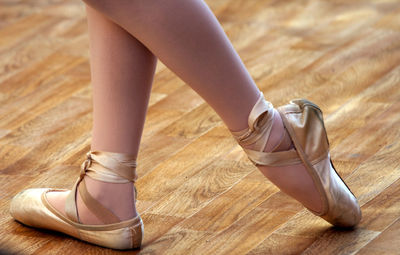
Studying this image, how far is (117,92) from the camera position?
0.95m

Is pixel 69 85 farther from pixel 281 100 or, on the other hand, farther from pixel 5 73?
pixel 281 100

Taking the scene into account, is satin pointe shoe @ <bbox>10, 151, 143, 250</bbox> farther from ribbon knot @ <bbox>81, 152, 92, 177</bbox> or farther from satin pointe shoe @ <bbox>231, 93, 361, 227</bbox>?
satin pointe shoe @ <bbox>231, 93, 361, 227</bbox>

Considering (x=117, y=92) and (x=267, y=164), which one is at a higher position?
(x=117, y=92)

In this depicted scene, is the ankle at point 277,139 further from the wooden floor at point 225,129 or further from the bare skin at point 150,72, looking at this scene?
the wooden floor at point 225,129

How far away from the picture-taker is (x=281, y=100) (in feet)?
4.91

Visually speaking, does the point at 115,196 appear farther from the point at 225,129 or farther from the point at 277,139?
the point at 225,129

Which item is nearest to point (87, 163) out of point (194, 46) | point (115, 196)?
point (115, 196)

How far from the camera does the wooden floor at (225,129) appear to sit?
101cm

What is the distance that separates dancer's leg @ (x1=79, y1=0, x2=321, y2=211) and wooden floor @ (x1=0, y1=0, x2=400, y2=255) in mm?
194

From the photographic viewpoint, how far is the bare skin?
0.85 metres

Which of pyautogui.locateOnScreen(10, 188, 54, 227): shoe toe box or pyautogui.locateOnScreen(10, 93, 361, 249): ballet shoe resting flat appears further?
pyautogui.locateOnScreen(10, 188, 54, 227): shoe toe box

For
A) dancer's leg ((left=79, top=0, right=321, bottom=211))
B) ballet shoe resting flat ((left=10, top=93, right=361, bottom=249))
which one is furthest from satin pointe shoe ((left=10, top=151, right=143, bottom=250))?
dancer's leg ((left=79, top=0, right=321, bottom=211))

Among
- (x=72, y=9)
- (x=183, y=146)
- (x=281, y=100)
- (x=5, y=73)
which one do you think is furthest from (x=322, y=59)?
(x=72, y=9)

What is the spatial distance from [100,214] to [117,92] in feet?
0.55
